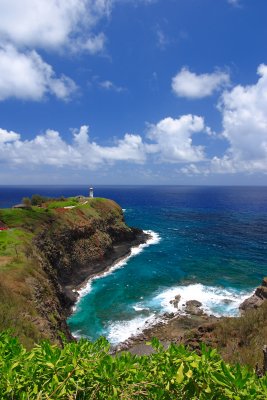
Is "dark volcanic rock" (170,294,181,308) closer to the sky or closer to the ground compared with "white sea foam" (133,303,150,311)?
closer to the sky

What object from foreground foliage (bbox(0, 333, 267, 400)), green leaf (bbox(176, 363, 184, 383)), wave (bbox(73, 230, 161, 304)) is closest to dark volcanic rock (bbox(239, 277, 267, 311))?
wave (bbox(73, 230, 161, 304))

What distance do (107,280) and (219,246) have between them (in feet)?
103

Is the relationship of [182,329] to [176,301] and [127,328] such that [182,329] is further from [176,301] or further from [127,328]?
[176,301]

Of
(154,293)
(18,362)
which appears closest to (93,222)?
(154,293)

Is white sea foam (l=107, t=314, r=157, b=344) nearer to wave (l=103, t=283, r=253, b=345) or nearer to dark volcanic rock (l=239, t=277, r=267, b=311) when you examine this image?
wave (l=103, t=283, r=253, b=345)

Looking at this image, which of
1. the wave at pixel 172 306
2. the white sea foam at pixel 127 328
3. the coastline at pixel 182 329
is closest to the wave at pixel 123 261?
the white sea foam at pixel 127 328

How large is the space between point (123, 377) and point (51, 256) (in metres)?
42.6

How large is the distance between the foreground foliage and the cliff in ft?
10.7

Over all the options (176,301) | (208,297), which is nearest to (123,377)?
(176,301)

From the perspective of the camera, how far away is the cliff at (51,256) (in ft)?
73.5

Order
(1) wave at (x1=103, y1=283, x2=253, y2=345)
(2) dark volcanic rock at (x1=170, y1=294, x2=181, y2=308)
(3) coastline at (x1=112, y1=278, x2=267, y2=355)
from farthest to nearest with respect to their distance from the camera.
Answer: (2) dark volcanic rock at (x1=170, y1=294, x2=181, y2=308)
(1) wave at (x1=103, y1=283, x2=253, y2=345)
(3) coastline at (x1=112, y1=278, x2=267, y2=355)

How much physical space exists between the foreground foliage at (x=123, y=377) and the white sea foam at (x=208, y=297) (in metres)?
34.3

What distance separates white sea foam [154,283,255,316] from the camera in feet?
124

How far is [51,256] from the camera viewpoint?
45531 mm
